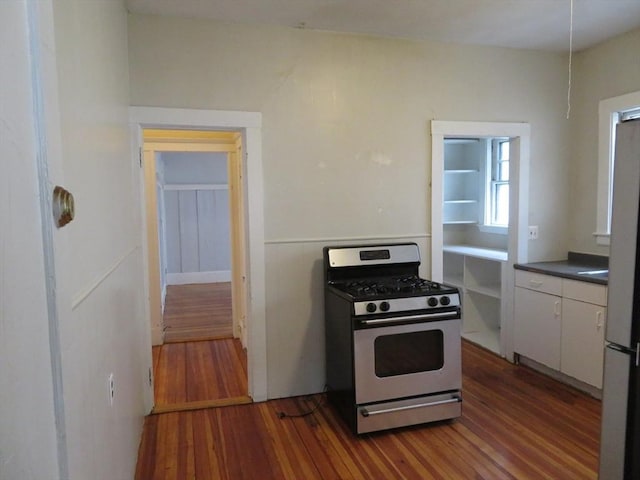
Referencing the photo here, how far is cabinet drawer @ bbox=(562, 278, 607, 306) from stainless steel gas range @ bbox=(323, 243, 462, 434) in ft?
3.32

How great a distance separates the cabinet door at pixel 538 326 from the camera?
134 inches

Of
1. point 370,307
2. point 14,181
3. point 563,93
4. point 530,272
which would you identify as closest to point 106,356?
point 14,181

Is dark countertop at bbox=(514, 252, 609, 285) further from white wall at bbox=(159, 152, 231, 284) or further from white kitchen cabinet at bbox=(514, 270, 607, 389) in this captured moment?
white wall at bbox=(159, 152, 231, 284)

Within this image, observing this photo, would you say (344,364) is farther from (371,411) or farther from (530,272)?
(530,272)

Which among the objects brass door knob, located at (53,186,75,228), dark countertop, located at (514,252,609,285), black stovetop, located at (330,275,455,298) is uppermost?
brass door knob, located at (53,186,75,228)

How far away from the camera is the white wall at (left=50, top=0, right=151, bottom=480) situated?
1.00m

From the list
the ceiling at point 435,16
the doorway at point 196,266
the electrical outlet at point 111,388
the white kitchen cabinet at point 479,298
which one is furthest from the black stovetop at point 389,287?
the ceiling at point 435,16

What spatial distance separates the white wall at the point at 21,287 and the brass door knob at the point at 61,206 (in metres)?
0.08

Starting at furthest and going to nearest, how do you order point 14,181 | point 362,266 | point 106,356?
point 362,266, point 106,356, point 14,181

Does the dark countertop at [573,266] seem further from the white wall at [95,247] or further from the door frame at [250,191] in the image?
the white wall at [95,247]

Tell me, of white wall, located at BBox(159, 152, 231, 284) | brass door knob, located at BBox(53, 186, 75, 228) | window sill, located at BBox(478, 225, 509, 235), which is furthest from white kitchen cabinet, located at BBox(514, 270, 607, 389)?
white wall, located at BBox(159, 152, 231, 284)

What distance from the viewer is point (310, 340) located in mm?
3307

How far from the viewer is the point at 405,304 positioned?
274 cm

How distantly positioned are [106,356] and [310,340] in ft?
6.21
